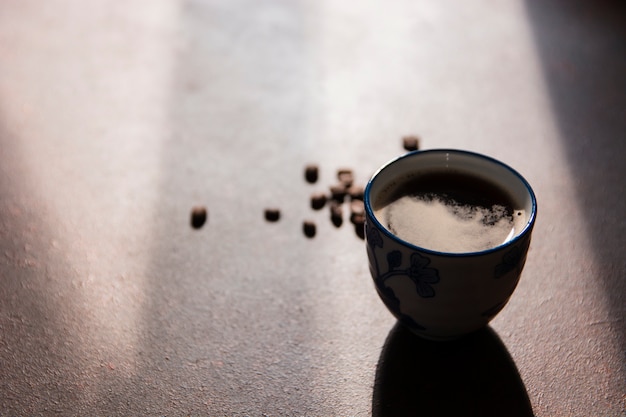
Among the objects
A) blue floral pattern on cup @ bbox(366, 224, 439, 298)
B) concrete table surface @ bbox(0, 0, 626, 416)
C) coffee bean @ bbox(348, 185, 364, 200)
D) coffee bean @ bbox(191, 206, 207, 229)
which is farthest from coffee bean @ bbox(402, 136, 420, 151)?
blue floral pattern on cup @ bbox(366, 224, 439, 298)

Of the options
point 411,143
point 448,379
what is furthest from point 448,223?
point 411,143

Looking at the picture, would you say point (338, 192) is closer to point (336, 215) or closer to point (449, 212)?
point (336, 215)

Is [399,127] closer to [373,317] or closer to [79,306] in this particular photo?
[373,317]

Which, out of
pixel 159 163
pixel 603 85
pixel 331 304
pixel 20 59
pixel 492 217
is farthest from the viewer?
pixel 20 59

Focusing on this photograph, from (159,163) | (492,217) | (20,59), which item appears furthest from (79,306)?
(20,59)

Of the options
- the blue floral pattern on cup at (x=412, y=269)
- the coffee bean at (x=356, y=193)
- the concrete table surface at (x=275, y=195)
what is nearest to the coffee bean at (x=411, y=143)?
the concrete table surface at (x=275, y=195)

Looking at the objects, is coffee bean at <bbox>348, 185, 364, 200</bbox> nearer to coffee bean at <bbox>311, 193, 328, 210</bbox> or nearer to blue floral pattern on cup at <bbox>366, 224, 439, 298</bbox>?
coffee bean at <bbox>311, 193, 328, 210</bbox>
